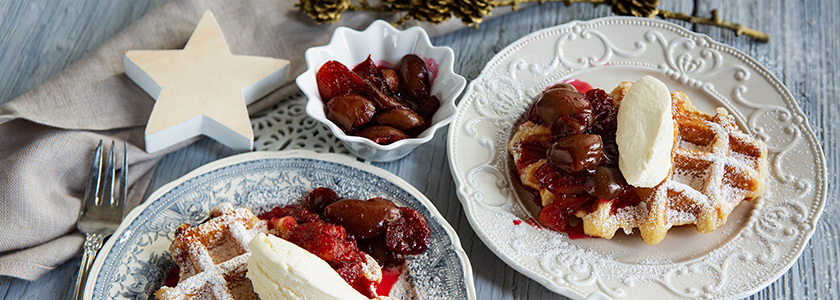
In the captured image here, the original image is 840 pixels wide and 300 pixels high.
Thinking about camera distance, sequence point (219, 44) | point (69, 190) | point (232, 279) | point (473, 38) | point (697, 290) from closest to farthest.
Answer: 1. point (232, 279)
2. point (697, 290)
3. point (69, 190)
4. point (219, 44)
5. point (473, 38)

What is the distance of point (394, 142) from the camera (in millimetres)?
2350

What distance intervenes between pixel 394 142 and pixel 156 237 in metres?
0.84

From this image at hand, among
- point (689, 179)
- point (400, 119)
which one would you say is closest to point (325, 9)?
point (400, 119)

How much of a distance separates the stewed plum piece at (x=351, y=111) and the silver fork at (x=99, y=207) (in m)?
0.78

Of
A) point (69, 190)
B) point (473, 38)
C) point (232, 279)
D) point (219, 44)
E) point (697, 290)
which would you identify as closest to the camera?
point (232, 279)

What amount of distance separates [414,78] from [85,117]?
47.4 inches

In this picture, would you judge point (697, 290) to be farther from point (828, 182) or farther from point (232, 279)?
point (232, 279)

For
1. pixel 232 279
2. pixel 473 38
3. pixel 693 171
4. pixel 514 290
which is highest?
pixel 473 38

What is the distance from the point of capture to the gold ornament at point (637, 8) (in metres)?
2.87

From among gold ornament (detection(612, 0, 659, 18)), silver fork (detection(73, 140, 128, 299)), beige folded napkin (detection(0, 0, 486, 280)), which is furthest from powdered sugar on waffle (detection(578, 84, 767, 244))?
silver fork (detection(73, 140, 128, 299))

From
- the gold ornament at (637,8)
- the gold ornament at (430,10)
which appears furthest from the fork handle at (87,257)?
the gold ornament at (637,8)

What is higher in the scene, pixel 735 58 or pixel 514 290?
pixel 735 58

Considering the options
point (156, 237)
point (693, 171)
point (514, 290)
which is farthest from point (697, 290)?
point (156, 237)

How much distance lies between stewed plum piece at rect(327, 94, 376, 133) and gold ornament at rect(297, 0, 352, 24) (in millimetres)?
537
